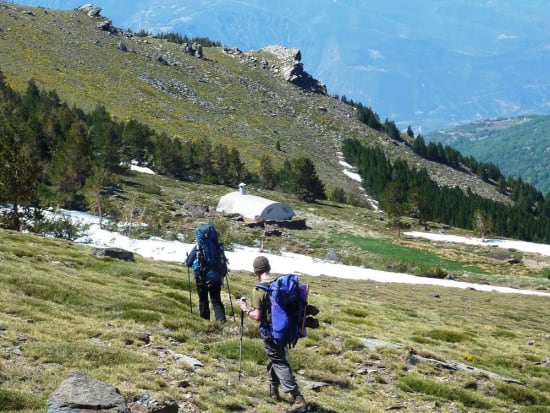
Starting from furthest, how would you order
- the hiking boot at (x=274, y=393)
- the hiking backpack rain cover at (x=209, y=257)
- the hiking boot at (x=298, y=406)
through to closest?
the hiking backpack rain cover at (x=209, y=257)
the hiking boot at (x=274, y=393)
the hiking boot at (x=298, y=406)

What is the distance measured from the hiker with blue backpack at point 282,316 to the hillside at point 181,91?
110m

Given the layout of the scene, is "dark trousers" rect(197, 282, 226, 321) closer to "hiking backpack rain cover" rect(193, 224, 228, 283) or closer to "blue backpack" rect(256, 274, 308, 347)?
"hiking backpack rain cover" rect(193, 224, 228, 283)

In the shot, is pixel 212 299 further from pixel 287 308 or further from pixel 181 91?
pixel 181 91

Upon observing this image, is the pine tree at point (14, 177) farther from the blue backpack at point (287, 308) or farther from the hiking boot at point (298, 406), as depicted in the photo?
the hiking boot at point (298, 406)

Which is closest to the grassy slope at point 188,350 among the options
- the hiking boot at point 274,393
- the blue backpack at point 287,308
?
the hiking boot at point 274,393

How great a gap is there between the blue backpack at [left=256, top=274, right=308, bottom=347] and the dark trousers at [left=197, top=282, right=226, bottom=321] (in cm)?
541

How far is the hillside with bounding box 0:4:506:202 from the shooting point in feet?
430

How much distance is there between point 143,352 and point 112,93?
432ft

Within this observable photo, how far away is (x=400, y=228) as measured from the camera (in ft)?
279

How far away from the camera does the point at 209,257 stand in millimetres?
15242

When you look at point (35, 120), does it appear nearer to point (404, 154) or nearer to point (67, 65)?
point (67, 65)

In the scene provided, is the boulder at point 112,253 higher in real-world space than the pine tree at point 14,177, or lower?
lower

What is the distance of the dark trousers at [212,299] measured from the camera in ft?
50.9

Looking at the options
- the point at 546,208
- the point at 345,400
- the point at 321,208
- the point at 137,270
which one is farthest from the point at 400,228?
→ the point at 546,208
